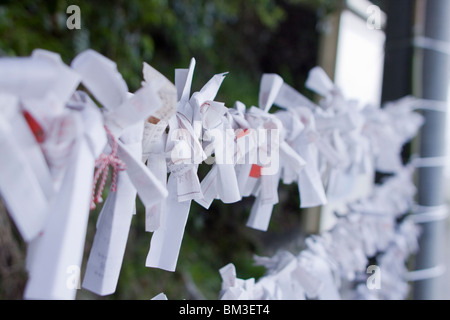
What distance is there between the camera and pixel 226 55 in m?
2.31

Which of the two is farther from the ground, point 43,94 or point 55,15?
point 55,15

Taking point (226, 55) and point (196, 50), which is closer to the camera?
point (196, 50)

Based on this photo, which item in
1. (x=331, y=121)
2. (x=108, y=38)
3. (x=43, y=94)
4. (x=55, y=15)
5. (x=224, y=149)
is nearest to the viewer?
(x=43, y=94)

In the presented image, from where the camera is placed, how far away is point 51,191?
0.64 ft

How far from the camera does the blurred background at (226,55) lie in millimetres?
878

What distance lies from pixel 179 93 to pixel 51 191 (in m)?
0.15

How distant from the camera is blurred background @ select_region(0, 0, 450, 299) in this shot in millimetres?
878

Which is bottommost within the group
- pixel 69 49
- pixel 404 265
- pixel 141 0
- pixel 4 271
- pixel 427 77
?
pixel 4 271

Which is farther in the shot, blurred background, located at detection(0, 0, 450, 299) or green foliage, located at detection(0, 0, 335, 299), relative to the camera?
green foliage, located at detection(0, 0, 335, 299)

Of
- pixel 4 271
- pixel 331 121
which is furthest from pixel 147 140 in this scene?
pixel 4 271

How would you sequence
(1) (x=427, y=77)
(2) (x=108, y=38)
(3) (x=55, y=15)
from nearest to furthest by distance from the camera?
(1) (x=427, y=77)
(3) (x=55, y=15)
(2) (x=108, y=38)

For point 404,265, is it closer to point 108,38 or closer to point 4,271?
point 4,271

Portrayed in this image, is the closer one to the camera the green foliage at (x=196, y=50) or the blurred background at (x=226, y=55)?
the blurred background at (x=226, y=55)

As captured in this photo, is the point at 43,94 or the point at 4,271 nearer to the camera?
the point at 43,94
